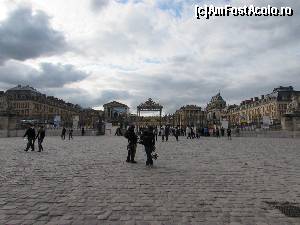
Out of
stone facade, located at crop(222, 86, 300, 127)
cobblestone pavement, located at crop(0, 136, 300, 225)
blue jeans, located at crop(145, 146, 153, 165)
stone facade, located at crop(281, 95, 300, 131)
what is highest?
stone facade, located at crop(222, 86, 300, 127)

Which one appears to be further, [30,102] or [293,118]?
[30,102]

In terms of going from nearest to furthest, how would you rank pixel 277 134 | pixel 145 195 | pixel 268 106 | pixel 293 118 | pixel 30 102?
pixel 145 195, pixel 293 118, pixel 277 134, pixel 30 102, pixel 268 106

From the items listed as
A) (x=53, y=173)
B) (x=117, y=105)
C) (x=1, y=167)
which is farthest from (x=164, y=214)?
(x=117, y=105)

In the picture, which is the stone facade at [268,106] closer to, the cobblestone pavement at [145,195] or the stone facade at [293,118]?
the stone facade at [293,118]

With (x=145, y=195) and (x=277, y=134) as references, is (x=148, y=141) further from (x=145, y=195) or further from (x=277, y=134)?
(x=277, y=134)

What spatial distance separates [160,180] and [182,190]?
1.46 m

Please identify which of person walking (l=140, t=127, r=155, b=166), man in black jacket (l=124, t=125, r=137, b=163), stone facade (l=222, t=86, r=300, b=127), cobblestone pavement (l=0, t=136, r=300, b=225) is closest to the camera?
cobblestone pavement (l=0, t=136, r=300, b=225)

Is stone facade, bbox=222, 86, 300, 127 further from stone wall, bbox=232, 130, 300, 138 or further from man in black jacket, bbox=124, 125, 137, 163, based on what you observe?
man in black jacket, bbox=124, 125, 137, 163

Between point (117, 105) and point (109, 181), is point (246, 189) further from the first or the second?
point (117, 105)

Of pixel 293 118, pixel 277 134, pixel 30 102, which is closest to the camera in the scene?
pixel 293 118

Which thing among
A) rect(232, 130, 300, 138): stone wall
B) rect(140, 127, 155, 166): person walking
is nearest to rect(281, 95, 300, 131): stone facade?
rect(232, 130, 300, 138): stone wall

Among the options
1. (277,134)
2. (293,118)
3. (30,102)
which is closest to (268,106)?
(277,134)

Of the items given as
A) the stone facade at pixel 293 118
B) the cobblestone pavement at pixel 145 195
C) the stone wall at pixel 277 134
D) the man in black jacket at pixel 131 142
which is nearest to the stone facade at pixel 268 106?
the stone wall at pixel 277 134

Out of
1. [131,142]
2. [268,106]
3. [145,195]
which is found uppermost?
[268,106]
